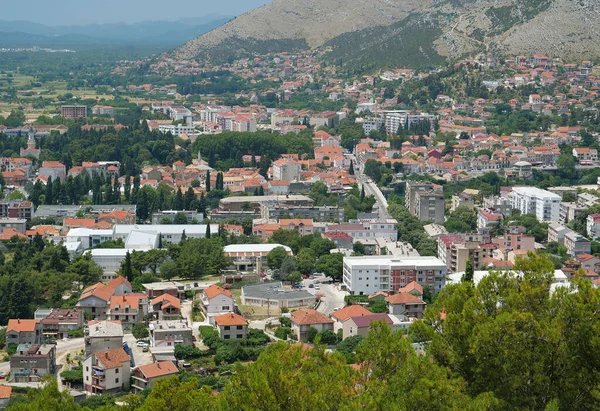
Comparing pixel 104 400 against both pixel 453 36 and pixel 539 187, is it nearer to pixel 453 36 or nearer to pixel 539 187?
pixel 539 187

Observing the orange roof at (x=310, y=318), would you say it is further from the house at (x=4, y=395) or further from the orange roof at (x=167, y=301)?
the house at (x=4, y=395)

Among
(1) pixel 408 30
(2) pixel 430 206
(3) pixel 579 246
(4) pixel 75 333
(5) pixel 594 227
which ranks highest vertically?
(1) pixel 408 30

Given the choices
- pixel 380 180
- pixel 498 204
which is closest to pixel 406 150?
pixel 380 180

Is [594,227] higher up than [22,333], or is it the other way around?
[594,227]

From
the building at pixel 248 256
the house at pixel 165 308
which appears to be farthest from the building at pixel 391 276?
the house at pixel 165 308

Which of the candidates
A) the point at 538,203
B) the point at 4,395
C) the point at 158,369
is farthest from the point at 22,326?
the point at 538,203

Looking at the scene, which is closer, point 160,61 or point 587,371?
point 587,371

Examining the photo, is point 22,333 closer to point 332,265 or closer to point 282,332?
point 282,332
